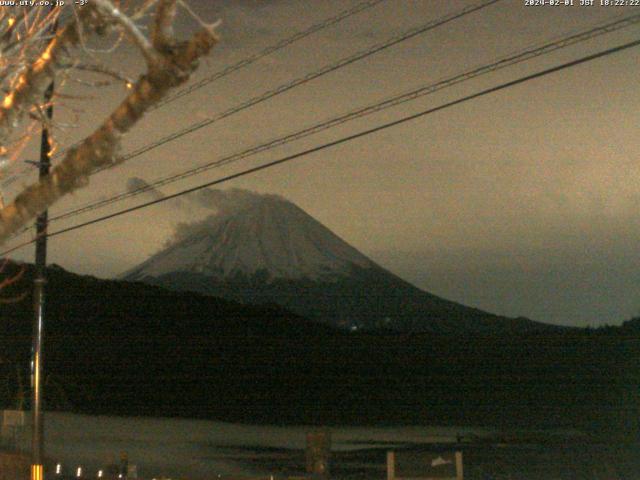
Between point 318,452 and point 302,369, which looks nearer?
point 318,452

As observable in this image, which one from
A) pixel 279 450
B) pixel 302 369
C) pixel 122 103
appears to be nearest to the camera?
pixel 122 103

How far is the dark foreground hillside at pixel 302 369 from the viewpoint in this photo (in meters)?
91.9

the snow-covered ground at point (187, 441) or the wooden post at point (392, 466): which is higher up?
the snow-covered ground at point (187, 441)

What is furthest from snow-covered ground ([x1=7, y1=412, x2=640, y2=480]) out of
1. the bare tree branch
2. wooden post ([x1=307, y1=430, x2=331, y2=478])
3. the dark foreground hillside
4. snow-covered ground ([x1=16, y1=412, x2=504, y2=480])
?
the bare tree branch

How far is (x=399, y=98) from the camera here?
44.2 feet

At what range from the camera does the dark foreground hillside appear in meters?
91.9

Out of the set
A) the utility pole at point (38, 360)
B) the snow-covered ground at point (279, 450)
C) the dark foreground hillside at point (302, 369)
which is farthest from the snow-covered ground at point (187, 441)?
the utility pole at point (38, 360)

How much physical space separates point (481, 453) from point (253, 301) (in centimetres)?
12505

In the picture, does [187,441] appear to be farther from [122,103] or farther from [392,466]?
[122,103]

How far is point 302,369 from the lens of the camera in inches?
4678

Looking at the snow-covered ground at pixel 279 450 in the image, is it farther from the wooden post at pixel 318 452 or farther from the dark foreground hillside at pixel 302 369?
the wooden post at pixel 318 452

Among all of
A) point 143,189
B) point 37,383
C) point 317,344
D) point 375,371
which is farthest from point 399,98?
point 317,344

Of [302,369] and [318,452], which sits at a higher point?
[302,369]

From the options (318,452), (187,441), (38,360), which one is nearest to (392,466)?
(318,452)
